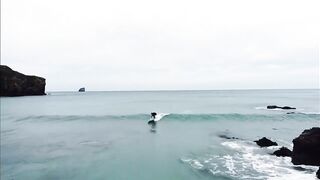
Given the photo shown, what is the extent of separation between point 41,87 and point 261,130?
143858 millimetres

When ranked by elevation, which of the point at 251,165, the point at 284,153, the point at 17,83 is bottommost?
the point at 251,165

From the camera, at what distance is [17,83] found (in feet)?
428

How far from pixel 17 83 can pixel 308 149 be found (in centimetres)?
13807

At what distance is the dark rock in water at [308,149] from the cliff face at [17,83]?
12566 centimetres

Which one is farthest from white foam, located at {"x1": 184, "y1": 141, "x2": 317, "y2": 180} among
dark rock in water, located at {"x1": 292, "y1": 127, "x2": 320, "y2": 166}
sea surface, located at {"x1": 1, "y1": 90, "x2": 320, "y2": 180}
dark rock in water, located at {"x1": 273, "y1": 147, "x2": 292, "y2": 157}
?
dark rock in water, located at {"x1": 292, "y1": 127, "x2": 320, "y2": 166}

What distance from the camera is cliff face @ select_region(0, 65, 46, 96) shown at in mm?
120062

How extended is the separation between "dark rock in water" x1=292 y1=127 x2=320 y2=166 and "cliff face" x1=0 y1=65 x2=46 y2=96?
412ft

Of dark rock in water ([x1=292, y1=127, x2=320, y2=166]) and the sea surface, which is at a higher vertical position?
dark rock in water ([x1=292, y1=127, x2=320, y2=166])

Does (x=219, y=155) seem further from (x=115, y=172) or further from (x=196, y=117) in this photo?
(x=196, y=117)

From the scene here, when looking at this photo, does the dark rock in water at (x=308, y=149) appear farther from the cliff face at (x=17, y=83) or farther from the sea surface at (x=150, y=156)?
the cliff face at (x=17, y=83)

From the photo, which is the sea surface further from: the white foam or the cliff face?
the cliff face

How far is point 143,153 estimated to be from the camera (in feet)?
80.7

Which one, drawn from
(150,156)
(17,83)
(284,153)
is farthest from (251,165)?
(17,83)

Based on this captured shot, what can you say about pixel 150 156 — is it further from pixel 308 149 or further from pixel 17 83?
pixel 17 83
